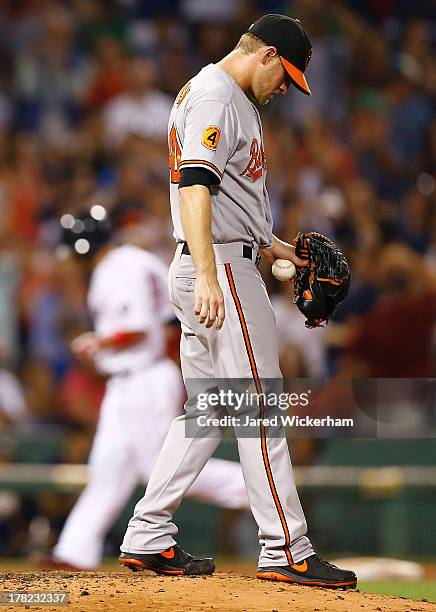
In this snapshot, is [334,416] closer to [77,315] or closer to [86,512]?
[86,512]

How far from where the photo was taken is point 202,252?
3.62 meters

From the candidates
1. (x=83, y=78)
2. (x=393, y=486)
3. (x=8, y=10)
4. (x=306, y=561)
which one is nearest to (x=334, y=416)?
(x=393, y=486)

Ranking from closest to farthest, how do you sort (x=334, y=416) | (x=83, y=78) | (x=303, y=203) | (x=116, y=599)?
(x=116, y=599) → (x=334, y=416) → (x=303, y=203) → (x=83, y=78)

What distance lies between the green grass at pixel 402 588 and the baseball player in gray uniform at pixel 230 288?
1719 millimetres

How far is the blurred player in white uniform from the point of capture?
6289mm

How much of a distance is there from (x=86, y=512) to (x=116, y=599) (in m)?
2.83

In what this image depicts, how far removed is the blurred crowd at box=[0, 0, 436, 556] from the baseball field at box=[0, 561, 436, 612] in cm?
368

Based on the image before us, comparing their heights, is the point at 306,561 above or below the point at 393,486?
below

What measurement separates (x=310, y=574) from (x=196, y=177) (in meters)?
1.40

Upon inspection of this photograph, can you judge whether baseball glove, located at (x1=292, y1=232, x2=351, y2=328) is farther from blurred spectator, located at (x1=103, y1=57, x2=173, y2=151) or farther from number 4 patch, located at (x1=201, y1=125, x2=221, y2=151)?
A: blurred spectator, located at (x1=103, y1=57, x2=173, y2=151)

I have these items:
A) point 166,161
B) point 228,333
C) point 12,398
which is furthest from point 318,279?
point 166,161

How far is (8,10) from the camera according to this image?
1091cm

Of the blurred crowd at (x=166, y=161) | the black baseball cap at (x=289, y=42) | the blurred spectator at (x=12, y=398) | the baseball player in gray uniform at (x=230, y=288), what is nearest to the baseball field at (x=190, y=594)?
the baseball player in gray uniform at (x=230, y=288)

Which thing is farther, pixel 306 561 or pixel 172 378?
pixel 172 378
